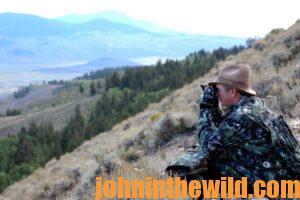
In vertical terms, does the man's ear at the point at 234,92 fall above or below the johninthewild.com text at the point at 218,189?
above

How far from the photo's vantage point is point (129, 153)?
1088 centimetres

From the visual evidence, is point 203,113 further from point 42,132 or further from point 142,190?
point 42,132

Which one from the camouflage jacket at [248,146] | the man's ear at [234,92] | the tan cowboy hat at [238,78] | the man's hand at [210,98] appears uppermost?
the tan cowboy hat at [238,78]

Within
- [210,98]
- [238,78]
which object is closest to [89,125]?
[210,98]

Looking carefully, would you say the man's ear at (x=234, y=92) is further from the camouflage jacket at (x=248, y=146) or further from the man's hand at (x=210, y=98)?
the man's hand at (x=210, y=98)

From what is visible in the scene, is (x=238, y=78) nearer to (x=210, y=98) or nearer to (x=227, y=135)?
(x=210, y=98)

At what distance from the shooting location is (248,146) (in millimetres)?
5145

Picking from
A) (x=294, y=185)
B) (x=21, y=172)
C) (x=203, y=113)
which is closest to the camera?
(x=294, y=185)

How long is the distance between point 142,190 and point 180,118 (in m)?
5.67

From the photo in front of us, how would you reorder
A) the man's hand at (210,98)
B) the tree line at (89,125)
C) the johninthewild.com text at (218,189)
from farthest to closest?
1. the tree line at (89,125)
2. the man's hand at (210,98)
3. the johninthewild.com text at (218,189)

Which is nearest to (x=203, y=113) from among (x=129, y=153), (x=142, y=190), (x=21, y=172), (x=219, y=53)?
(x=142, y=190)

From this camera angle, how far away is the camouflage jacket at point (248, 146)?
5.09 meters

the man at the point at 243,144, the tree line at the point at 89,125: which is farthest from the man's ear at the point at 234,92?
the tree line at the point at 89,125

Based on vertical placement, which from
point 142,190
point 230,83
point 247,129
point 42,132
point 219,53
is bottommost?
point 42,132
